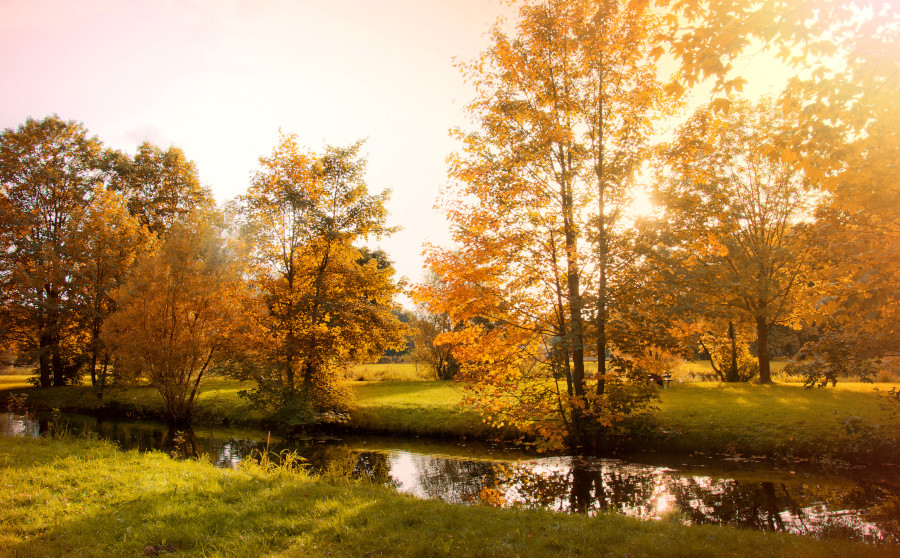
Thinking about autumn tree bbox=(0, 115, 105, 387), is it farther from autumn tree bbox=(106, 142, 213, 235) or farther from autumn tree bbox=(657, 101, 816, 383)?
autumn tree bbox=(657, 101, 816, 383)

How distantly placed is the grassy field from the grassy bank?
6075 millimetres

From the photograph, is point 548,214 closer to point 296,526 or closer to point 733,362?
point 296,526

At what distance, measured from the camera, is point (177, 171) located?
1315 inches

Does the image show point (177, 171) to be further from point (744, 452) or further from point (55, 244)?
point (744, 452)

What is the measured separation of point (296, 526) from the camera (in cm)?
657

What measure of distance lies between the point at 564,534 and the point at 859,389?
1997cm

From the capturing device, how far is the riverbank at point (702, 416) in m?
12.6

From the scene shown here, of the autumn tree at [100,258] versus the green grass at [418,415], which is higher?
the autumn tree at [100,258]

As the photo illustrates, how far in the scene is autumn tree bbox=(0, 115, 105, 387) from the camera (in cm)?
2617

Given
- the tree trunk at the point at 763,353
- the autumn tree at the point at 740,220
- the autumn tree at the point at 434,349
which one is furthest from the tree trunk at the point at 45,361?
the tree trunk at the point at 763,353

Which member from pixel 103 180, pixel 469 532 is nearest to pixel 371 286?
pixel 469 532

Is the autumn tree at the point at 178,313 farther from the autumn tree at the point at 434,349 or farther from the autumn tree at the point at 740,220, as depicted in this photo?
the autumn tree at the point at 740,220

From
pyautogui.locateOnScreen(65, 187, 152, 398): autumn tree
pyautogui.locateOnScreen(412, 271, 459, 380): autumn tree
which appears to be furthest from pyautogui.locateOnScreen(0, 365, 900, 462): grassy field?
pyautogui.locateOnScreen(412, 271, 459, 380): autumn tree

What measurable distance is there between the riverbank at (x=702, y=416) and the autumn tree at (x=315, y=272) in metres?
2.76
